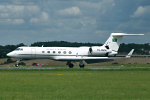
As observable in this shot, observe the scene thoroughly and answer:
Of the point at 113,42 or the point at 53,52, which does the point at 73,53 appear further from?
the point at 113,42

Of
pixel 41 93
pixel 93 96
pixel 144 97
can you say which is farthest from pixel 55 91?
pixel 144 97

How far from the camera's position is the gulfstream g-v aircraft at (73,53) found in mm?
56219

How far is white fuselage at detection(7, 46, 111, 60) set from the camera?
56.1 metres

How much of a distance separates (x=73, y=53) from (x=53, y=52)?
374 cm

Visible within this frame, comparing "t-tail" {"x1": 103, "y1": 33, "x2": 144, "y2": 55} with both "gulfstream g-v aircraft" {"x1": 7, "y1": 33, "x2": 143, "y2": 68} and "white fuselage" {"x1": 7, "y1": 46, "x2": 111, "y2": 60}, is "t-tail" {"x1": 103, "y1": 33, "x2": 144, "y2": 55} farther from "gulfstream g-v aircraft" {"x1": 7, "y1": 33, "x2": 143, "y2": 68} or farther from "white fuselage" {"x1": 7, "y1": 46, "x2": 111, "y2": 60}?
"white fuselage" {"x1": 7, "y1": 46, "x2": 111, "y2": 60}

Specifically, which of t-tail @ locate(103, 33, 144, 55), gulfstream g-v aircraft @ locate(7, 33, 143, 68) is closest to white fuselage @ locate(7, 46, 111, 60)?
gulfstream g-v aircraft @ locate(7, 33, 143, 68)

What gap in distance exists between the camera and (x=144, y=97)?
57.9ft

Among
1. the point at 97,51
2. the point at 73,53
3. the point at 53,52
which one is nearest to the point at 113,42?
the point at 97,51

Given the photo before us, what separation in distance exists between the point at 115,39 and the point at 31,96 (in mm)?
44791

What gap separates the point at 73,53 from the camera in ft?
192

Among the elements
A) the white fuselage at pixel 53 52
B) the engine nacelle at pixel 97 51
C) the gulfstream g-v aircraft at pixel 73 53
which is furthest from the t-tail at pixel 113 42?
the engine nacelle at pixel 97 51

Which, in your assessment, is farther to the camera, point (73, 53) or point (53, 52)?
point (73, 53)

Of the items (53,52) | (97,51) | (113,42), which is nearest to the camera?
(53,52)

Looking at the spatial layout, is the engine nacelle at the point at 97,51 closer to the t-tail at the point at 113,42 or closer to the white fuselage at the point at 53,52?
the white fuselage at the point at 53,52
